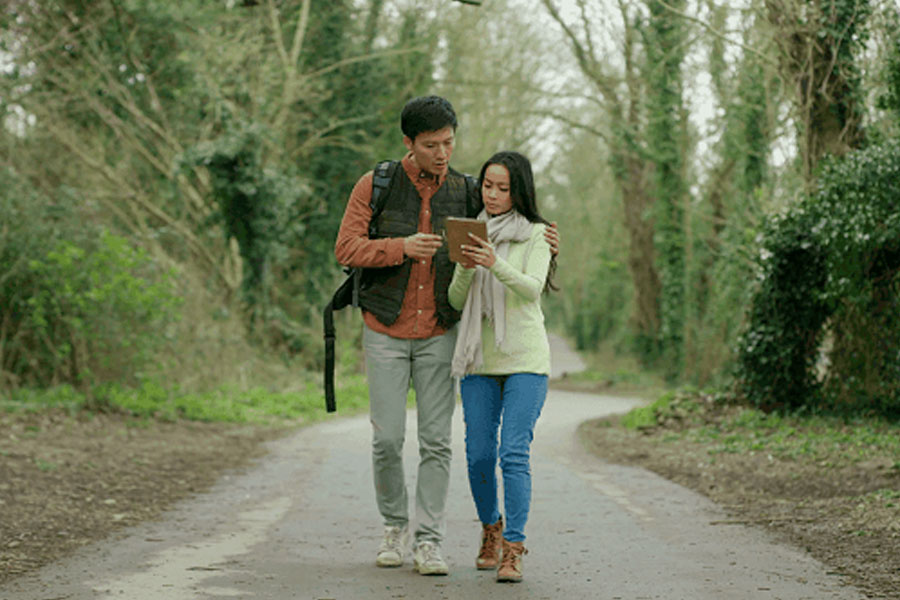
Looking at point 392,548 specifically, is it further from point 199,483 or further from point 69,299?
point 69,299

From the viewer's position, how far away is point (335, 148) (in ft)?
88.7

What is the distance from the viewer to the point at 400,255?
5715mm

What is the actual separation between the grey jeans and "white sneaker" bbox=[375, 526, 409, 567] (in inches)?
8.7

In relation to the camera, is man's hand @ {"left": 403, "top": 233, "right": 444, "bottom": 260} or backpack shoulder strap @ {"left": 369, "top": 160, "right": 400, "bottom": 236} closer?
man's hand @ {"left": 403, "top": 233, "right": 444, "bottom": 260}

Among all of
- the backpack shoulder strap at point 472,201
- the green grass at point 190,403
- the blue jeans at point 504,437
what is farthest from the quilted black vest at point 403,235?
the green grass at point 190,403

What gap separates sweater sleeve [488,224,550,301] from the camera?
217 inches

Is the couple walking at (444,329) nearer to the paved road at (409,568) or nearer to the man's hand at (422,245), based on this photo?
the man's hand at (422,245)

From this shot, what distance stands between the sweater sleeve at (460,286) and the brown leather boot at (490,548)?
1.12 meters

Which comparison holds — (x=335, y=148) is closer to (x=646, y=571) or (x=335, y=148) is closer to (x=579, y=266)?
(x=646, y=571)

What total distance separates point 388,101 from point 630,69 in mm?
5642

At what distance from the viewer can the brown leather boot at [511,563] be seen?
5.57 m

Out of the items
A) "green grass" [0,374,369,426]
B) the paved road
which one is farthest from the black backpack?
"green grass" [0,374,369,426]

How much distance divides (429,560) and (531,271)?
148cm

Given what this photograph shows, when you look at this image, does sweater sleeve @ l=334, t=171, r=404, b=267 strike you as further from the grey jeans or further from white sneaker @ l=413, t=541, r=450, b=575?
white sneaker @ l=413, t=541, r=450, b=575
